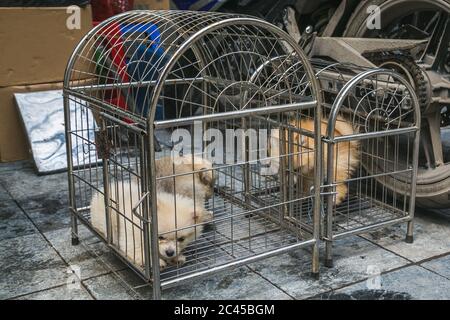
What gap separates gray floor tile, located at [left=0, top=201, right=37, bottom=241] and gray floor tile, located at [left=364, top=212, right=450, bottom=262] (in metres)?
2.07

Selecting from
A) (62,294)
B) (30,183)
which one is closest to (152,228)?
(62,294)

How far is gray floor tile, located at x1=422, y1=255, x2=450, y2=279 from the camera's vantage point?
2.92m

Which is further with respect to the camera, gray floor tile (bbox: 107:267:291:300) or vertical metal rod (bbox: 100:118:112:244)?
vertical metal rod (bbox: 100:118:112:244)

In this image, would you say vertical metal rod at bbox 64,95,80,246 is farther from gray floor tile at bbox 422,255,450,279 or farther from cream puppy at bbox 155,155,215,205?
gray floor tile at bbox 422,255,450,279

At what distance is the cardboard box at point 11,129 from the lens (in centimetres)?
489

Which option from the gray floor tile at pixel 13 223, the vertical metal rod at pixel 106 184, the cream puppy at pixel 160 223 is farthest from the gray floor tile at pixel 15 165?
the vertical metal rod at pixel 106 184

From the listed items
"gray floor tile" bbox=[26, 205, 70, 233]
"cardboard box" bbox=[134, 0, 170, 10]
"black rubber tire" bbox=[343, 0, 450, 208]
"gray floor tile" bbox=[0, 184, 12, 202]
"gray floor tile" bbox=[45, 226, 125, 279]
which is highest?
"cardboard box" bbox=[134, 0, 170, 10]

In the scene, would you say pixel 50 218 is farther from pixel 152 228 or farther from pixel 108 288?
pixel 152 228

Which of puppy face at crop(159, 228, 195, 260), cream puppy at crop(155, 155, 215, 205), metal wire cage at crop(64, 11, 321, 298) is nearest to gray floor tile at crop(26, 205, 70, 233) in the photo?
metal wire cage at crop(64, 11, 321, 298)

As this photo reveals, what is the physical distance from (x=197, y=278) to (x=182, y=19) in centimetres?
121

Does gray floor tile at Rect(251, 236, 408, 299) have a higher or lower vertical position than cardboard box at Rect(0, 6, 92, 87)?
lower

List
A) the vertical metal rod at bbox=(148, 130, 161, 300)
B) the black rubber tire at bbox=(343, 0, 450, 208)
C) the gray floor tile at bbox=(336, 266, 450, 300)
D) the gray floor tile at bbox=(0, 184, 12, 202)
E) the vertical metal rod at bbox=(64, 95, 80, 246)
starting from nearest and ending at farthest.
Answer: the vertical metal rod at bbox=(148, 130, 161, 300)
the gray floor tile at bbox=(336, 266, 450, 300)
the vertical metal rod at bbox=(64, 95, 80, 246)
the black rubber tire at bbox=(343, 0, 450, 208)
the gray floor tile at bbox=(0, 184, 12, 202)

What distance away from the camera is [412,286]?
2787 mm

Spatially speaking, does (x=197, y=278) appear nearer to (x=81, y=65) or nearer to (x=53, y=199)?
(x=53, y=199)
